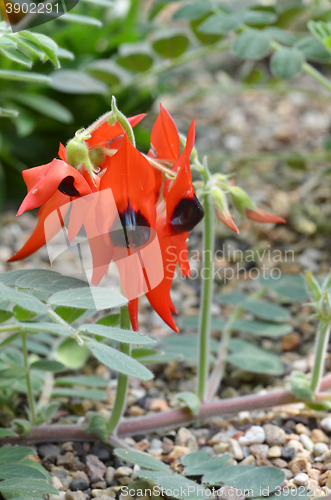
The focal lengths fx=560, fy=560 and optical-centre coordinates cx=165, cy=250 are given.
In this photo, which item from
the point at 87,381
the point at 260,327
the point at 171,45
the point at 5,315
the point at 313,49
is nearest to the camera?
the point at 5,315

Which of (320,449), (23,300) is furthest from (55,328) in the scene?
(320,449)

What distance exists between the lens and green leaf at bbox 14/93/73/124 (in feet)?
6.49

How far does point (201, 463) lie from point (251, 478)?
0.10m

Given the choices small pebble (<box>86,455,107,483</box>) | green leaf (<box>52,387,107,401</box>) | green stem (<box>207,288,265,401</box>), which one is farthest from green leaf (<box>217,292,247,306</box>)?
small pebble (<box>86,455,107,483</box>)

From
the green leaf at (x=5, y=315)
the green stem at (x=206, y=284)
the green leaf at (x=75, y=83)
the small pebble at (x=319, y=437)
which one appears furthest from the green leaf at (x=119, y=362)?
the green leaf at (x=75, y=83)

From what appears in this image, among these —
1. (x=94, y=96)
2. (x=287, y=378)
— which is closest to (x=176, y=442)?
(x=287, y=378)

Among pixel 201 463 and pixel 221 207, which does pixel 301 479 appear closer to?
pixel 201 463

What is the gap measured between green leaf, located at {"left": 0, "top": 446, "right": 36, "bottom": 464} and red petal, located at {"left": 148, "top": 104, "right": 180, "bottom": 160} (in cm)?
49

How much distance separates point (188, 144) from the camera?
2.34 ft

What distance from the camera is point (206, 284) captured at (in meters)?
1.02

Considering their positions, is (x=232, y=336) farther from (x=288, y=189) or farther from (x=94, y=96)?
(x=94, y=96)

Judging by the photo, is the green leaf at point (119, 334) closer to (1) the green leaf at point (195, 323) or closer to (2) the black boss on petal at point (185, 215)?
(2) the black boss on petal at point (185, 215)

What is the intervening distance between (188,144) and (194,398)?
1.82ft

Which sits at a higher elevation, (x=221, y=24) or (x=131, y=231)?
(x=221, y=24)
